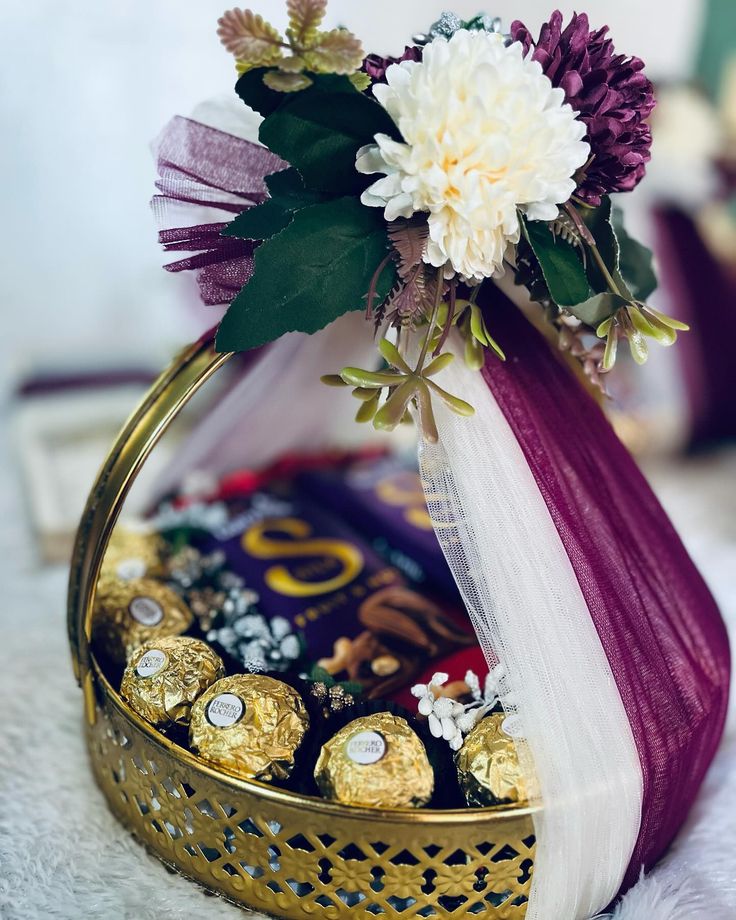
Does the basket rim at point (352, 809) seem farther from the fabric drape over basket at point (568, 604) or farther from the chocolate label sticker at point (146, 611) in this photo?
the chocolate label sticker at point (146, 611)

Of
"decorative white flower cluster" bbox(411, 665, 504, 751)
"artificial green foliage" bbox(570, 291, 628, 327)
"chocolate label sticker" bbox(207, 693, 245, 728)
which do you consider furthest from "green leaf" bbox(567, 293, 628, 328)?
"chocolate label sticker" bbox(207, 693, 245, 728)

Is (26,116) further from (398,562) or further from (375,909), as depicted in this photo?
(375,909)

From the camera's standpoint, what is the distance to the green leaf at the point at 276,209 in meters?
0.54

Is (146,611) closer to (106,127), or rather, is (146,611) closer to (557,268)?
(557,268)

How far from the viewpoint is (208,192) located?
0.60 meters

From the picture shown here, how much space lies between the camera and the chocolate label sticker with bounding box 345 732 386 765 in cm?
53

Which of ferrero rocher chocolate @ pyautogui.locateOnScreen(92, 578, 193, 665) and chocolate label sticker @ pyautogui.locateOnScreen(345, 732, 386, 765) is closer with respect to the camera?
chocolate label sticker @ pyautogui.locateOnScreen(345, 732, 386, 765)

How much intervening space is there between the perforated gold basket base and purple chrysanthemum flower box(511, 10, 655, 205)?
16.5 inches

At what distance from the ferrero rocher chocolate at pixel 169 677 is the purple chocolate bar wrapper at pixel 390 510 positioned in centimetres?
27

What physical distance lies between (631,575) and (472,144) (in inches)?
12.8

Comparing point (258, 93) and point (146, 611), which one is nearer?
point (258, 93)

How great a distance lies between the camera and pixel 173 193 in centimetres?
59

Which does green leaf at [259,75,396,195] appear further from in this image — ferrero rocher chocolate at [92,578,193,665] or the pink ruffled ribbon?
ferrero rocher chocolate at [92,578,193,665]

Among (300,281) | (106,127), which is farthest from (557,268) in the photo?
(106,127)
